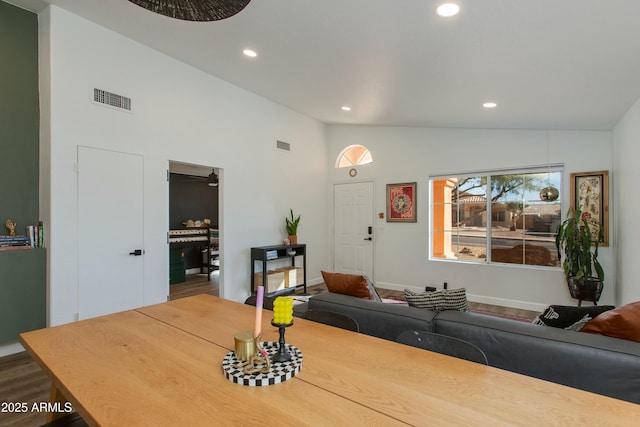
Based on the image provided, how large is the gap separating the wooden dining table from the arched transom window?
5.06m

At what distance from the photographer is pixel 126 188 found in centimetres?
366

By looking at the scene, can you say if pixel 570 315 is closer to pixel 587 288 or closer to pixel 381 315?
pixel 381 315

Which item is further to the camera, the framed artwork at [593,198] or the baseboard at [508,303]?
the baseboard at [508,303]

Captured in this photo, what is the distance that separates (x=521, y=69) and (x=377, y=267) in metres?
4.08

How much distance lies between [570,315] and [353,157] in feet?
16.4

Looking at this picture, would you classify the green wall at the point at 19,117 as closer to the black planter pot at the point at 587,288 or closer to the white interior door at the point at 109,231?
the white interior door at the point at 109,231

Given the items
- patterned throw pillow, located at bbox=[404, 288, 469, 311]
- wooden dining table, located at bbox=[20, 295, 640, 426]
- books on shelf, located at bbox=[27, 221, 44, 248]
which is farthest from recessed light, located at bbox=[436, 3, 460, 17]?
books on shelf, located at bbox=[27, 221, 44, 248]

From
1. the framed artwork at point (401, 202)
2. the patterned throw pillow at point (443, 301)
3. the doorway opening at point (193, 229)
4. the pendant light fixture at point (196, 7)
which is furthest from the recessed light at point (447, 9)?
the doorway opening at point (193, 229)

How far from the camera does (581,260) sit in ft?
12.9

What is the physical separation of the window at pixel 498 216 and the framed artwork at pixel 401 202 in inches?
13.1

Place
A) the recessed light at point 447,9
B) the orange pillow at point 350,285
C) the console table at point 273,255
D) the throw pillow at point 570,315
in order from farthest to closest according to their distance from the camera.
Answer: the console table at point 273,255
the orange pillow at point 350,285
the recessed light at point 447,9
the throw pillow at point 570,315

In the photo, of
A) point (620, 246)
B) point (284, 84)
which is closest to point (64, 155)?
point (284, 84)

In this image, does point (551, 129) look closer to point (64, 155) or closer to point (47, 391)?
point (64, 155)

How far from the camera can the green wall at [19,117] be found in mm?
3137
